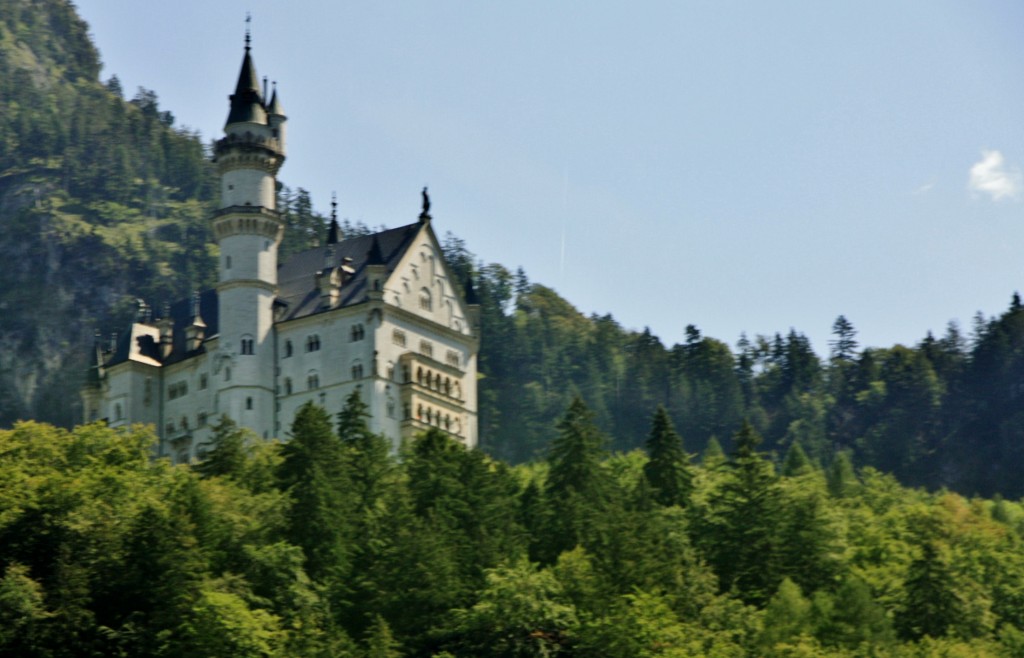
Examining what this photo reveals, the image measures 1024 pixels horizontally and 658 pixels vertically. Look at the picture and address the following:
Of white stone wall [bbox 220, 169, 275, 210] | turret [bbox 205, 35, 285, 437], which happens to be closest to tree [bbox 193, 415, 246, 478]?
turret [bbox 205, 35, 285, 437]

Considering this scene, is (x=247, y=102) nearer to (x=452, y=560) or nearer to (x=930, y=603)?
(x=452, y=560)

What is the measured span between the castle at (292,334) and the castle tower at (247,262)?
0.05m

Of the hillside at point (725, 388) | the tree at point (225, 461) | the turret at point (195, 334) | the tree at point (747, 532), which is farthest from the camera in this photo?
the hillside at point (725, 388)

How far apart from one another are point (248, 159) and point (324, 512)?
119 ft

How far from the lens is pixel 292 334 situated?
11138cm

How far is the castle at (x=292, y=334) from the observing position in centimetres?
10931

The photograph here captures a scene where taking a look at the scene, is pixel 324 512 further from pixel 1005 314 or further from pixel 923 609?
pixel 1005 314

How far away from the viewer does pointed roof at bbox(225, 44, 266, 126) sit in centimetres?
11356

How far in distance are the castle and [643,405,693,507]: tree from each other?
643 inches

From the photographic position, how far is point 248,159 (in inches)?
4439

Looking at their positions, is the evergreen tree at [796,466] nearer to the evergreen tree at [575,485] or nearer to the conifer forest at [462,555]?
the conifer forest at [462,555]

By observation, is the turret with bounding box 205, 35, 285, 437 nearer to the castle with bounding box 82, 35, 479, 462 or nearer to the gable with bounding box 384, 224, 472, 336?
the castle with bounding box 82, 35, 479, 462

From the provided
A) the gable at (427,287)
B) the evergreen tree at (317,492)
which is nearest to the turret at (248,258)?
the gable at (427,287)

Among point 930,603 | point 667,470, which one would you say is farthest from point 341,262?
point 930,603
